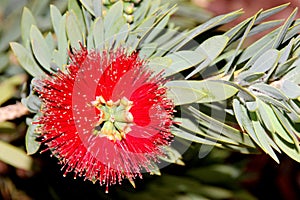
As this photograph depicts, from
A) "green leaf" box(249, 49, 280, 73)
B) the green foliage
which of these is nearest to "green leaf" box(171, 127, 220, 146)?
the green foliage

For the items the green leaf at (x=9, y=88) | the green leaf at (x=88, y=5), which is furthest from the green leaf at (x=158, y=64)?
the green leaf at (x=9, y=88)

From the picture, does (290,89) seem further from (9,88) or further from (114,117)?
(9,88)

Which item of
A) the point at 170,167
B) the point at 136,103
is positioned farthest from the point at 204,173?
the point at 136,103

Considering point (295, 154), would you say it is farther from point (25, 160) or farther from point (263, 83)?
point (25, 160)

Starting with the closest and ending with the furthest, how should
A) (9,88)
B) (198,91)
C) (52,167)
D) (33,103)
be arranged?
(198,91) → (33,103) → (9,88) → (52,167)

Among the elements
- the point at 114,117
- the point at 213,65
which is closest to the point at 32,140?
the point at 114,117

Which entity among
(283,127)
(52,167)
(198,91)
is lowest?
(52,167)

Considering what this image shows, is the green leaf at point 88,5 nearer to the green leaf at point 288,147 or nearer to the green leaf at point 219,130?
the green leaf at point 219,130
